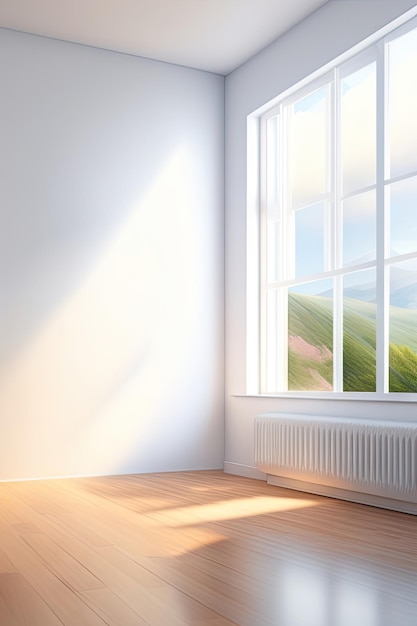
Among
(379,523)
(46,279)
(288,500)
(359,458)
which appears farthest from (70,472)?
(379,523)

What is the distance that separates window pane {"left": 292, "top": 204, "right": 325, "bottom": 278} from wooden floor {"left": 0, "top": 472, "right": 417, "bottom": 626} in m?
1.91

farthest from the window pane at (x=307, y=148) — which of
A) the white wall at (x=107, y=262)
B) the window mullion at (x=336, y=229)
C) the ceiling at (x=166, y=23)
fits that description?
the white wall at (x=107, y=262)

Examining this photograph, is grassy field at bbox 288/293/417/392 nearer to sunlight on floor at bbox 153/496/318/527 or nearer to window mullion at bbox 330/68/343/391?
window mullion at bbox 330/68/343/391

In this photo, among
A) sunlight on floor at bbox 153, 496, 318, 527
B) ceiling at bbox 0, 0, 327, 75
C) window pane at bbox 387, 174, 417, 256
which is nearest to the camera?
sunlight on floor at bbox 153, 496, 318, 527

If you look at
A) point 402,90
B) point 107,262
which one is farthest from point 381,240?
point 107,262

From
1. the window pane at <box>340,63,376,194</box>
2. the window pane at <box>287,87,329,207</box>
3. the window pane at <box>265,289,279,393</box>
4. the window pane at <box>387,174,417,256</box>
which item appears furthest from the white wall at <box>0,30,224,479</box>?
the window pane at <box>387,174,417,256</box>

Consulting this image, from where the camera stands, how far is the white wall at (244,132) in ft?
17.1

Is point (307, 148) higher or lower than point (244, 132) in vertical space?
lower

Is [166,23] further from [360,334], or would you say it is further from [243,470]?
[243,470]

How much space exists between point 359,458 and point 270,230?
2488mm

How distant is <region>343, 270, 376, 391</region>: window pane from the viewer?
6.66 meters

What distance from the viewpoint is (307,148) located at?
6.29 meters

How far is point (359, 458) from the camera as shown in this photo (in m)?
4.61

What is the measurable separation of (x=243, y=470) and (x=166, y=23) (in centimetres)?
368
